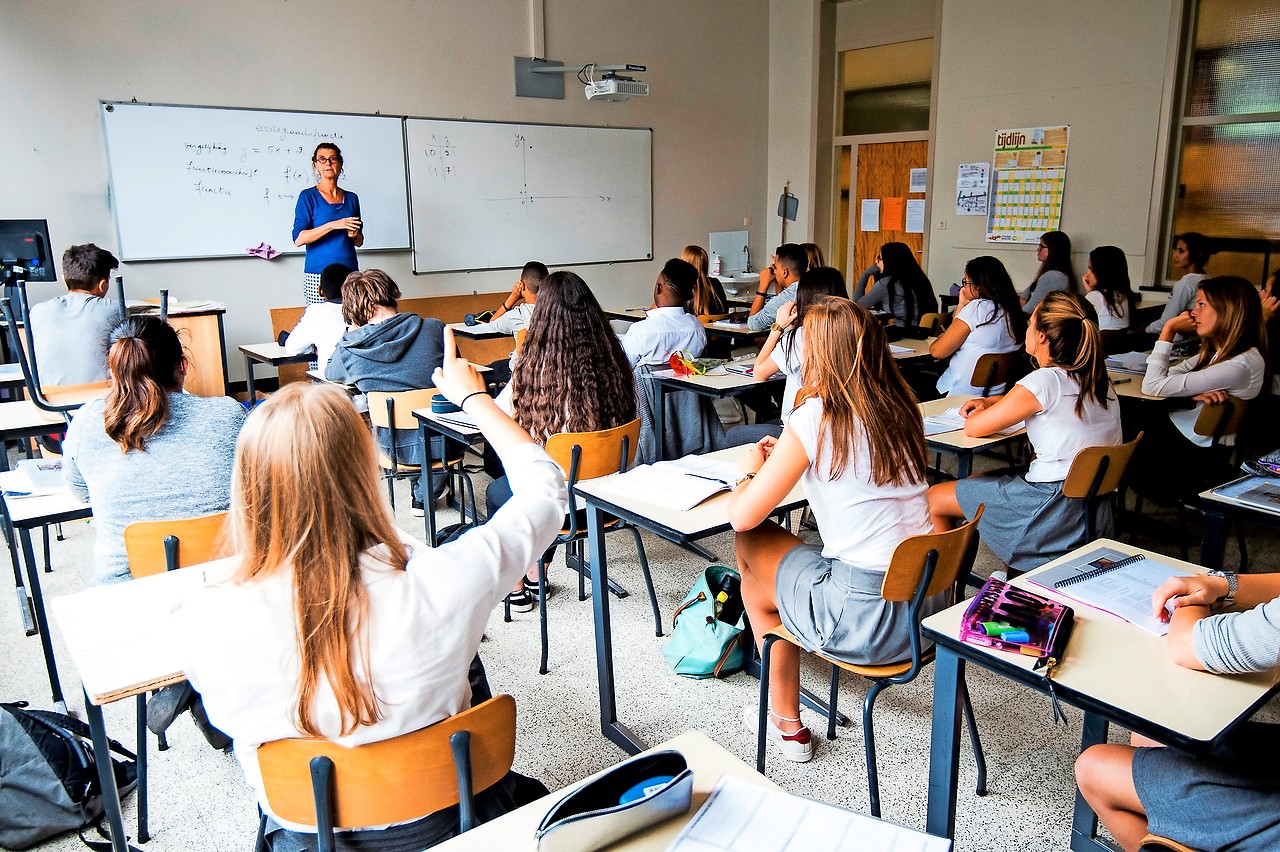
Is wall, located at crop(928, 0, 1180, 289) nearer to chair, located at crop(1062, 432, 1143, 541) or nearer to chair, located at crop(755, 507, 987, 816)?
chair, located at crop(1062, 432, 1143, 541)

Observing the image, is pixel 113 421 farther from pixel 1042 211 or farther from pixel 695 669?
pixel 1042 211

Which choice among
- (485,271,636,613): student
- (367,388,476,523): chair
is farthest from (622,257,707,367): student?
(485,271,636,613): student

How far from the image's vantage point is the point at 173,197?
6.13m

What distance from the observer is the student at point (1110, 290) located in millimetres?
5711

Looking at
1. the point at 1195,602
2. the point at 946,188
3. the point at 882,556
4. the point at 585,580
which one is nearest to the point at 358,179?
the point at 585,580

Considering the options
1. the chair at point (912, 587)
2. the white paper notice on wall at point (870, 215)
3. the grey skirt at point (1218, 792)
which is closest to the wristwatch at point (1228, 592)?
the grey skirt at point (1218, 792)

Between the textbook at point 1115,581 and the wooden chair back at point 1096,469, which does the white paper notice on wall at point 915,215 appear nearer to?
the wooden chair back at point 1096,469

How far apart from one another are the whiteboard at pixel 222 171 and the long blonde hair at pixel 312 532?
565 centimetres

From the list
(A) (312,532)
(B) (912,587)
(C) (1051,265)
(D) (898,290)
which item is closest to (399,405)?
(B) (912,587)

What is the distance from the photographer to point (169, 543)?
2.11 meters

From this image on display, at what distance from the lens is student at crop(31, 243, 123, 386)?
4.21 metres

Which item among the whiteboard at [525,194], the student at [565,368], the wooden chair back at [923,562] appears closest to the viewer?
the wooden chair back at [923,562]

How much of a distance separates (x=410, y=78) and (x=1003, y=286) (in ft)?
15.5

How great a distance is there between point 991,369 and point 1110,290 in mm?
1789
